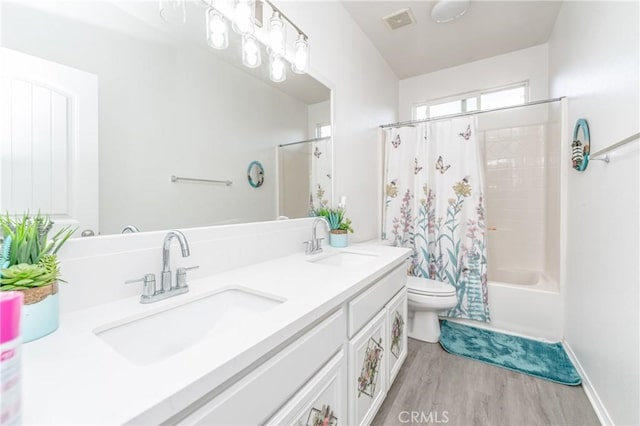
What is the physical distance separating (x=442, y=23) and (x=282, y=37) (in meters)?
1.62

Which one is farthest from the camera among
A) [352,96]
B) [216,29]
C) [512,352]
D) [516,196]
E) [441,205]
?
[516,196]

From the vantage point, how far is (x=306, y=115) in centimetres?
180

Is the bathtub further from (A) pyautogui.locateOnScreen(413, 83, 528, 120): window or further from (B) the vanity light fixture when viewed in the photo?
(B) the vanity light fixture

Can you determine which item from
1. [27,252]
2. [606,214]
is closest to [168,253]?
[27,252]

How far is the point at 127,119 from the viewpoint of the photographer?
943 millimetres

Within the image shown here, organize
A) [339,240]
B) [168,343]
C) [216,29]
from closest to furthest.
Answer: [168,343] → [216,29] → [339,240]

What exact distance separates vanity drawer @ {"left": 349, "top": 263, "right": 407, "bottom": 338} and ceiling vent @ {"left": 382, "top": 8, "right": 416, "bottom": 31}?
2.00 m

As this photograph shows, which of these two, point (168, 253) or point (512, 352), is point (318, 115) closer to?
point (168, 253)

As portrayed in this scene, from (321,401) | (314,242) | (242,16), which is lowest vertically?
(321,401)

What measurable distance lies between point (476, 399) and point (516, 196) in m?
2.12

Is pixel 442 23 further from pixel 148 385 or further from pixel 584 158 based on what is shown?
pixel 148 385

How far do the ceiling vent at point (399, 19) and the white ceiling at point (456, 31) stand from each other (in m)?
0.04

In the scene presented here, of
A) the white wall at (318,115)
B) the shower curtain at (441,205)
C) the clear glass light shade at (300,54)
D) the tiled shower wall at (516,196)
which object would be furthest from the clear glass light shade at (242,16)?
the tiled shower wall at (516,196)

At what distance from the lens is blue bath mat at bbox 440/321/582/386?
1722 mm
